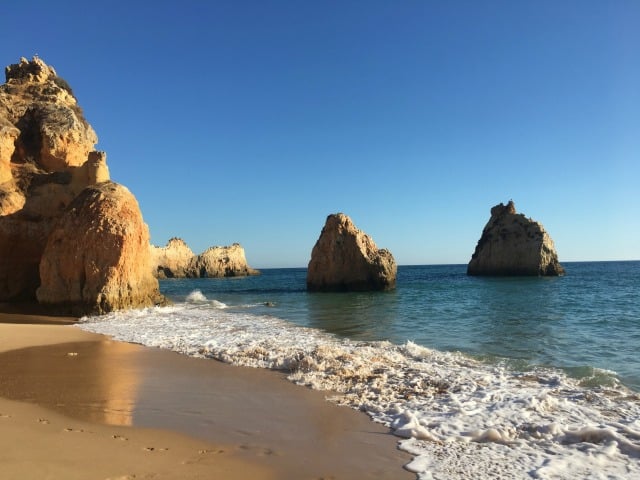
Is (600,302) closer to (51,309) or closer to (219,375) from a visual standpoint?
(219,375)

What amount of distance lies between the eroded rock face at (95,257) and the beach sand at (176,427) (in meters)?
11.9

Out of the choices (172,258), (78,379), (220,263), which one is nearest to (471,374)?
(78,379)

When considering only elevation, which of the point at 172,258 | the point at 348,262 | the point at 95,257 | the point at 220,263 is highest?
the point at 172,258

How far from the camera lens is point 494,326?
17.0 meters

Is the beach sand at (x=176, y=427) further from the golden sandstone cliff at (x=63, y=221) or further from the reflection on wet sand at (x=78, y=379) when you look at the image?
the golden sandstone cliff at (x=63, y=221)

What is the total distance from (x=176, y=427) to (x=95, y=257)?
17904mm

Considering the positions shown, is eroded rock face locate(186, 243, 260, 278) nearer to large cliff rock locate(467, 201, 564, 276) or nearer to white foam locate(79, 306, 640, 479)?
large cliff rock locate(467, 201, 564, 276)

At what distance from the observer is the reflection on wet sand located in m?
6.61

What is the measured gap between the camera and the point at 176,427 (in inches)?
231

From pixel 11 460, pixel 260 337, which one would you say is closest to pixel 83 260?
pixel 260 337

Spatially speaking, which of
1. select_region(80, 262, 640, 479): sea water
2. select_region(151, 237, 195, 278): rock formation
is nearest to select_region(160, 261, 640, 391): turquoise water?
select_region(80, 262, 640, 479): sea water

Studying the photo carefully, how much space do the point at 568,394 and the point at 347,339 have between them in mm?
7276

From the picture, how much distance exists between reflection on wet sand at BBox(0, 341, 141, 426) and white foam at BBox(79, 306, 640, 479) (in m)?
2.14

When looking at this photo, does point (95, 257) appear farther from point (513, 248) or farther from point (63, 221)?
point (513, 248)
